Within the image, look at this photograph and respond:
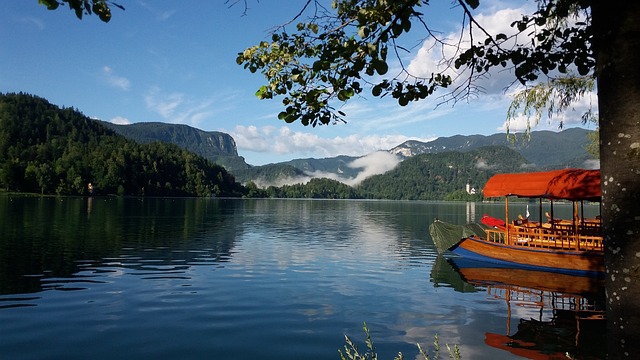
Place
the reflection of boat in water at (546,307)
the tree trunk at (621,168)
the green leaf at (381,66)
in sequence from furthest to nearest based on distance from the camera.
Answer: the reflection of boat in water at (546,307), the green leaf at (381,66), the tree trunk at (621,168)

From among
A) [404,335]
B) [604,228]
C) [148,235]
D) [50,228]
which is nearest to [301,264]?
[404,335]

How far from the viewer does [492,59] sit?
555cm

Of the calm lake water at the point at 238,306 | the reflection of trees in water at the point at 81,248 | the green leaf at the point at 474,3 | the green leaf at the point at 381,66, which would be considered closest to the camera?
the green leaf at the point at 474,3

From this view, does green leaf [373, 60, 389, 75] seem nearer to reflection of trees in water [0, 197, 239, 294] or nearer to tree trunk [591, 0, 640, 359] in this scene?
tree trunk [591, 0, 640, 359]

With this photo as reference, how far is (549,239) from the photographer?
2767cm

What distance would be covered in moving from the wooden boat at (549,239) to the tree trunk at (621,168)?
25008mm

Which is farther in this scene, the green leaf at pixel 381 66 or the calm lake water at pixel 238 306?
the calm lake water at pixel 238 306

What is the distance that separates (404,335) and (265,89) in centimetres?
1076

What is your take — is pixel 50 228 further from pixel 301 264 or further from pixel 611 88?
pixel 611 88

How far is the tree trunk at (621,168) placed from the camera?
278 cm

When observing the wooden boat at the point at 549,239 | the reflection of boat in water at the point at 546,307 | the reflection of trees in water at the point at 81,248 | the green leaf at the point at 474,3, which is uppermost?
the green leaf at the point at 474,3

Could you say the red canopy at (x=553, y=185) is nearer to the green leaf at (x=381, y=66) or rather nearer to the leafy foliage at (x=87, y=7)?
the green leaf at (x=381, y=66)

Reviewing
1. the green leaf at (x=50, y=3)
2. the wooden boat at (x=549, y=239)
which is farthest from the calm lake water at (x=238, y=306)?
the green leaf at (x=50, y=3)

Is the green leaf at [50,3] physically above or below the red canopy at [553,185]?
above
